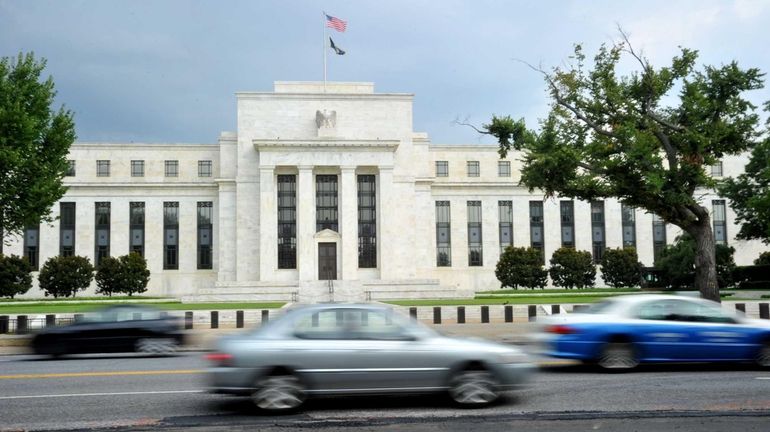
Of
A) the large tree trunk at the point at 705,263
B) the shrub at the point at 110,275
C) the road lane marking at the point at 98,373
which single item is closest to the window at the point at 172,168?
the shrub at the point at 110,275

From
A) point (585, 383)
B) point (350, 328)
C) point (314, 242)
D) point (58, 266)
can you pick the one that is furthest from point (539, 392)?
point (58, 266)

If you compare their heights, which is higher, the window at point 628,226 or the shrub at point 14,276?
the window at point 628,226

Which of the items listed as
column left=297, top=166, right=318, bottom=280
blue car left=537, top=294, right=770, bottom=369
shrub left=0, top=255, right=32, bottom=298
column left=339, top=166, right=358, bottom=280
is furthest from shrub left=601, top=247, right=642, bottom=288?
blue car left=537, top=294, right=770, bottom=369

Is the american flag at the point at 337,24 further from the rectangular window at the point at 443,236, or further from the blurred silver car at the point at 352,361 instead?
the blurred silver car at the point at 352,361

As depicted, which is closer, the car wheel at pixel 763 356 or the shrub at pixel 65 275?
the car wheel at pixel 763 356

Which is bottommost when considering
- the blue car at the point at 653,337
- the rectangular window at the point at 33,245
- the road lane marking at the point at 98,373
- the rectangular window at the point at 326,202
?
the road lane marking at the point at 98,373

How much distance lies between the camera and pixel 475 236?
68.5 metres

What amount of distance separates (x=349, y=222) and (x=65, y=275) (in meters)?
23.2

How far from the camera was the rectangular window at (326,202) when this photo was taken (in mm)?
60969

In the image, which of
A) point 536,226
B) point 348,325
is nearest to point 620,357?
point 348,325

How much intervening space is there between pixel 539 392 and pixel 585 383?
1204 millimetres

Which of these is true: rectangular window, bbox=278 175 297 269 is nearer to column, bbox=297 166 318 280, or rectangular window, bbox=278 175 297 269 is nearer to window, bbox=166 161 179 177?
column, bbox=297 166 318 280

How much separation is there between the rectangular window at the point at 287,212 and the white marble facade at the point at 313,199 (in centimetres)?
95

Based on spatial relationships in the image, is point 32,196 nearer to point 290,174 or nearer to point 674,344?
point 674,344
